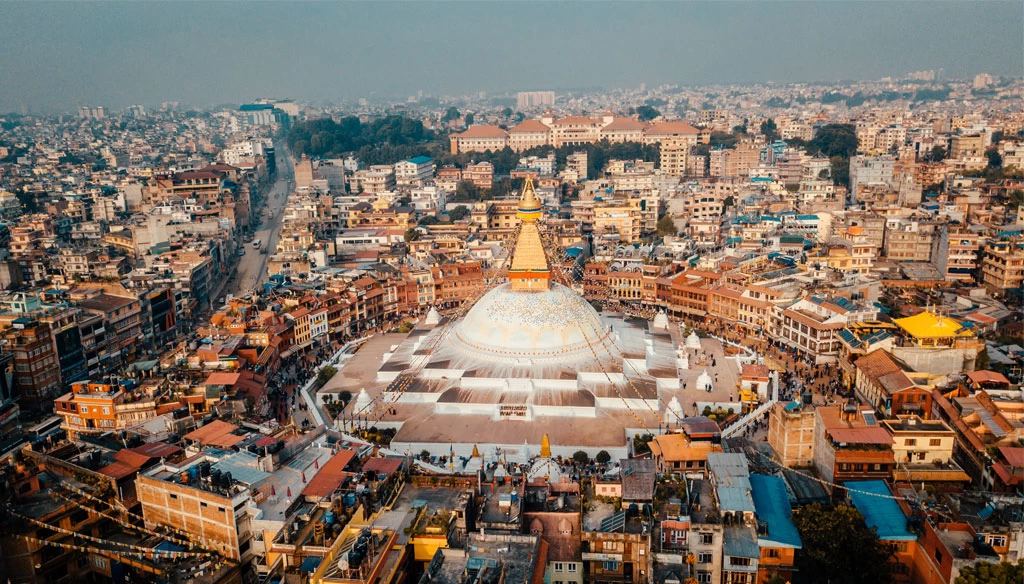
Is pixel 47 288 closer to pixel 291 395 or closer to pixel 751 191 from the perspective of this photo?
pixel 291 395

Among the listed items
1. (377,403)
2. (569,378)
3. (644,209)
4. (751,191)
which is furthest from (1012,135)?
(377,403)

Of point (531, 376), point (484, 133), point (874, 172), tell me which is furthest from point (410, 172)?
point (531, 376)

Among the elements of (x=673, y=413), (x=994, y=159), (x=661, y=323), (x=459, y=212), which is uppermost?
(x=994, y=159)

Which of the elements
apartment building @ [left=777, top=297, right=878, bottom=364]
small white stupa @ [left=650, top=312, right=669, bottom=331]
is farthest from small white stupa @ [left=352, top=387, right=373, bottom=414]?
apartment building @ [left=777, top=297, right=878, bottom=364]

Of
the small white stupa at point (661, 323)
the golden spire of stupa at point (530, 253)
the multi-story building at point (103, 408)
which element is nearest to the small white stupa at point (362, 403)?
the multi-story building at point (103, 408)

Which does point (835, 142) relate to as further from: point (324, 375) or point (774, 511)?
point (774, 511)

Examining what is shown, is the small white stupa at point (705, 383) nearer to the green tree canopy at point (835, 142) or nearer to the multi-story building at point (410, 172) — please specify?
the multi-story building at point (410, 172)
